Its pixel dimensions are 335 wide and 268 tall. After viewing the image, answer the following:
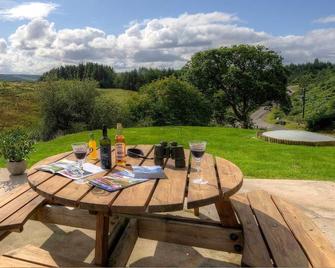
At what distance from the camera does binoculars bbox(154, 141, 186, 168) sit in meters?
2.55

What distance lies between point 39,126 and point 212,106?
42.1ft

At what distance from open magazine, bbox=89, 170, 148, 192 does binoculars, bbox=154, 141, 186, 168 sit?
12.9 inches

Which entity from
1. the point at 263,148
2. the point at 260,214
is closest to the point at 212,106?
the point at 263,148

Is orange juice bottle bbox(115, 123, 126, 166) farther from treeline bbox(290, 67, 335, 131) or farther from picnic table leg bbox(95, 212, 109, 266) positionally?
treeline bbox(290, 67, 335, 131)

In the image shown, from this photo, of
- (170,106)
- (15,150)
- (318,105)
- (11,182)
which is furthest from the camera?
(318,105)

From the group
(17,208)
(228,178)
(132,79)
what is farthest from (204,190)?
A: (132,79)

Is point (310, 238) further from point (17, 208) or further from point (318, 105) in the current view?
point (318, 105)

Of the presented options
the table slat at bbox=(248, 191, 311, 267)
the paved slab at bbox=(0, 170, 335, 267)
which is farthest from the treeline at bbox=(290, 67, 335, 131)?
the table slat at bbox=(248, 191, 311, 267)

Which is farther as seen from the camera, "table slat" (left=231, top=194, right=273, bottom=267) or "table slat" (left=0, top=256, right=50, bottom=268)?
"table slat" (left=231, top=194, right=273, bottom=267)

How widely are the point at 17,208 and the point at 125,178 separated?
3.29 ft

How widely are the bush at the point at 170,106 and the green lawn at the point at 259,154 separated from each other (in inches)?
406

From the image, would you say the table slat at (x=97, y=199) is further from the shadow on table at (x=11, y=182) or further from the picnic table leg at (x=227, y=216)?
the shadow on table at (x=11, y=182)

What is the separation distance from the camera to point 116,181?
7.18 ft

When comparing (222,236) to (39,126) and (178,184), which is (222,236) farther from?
(39,126)
